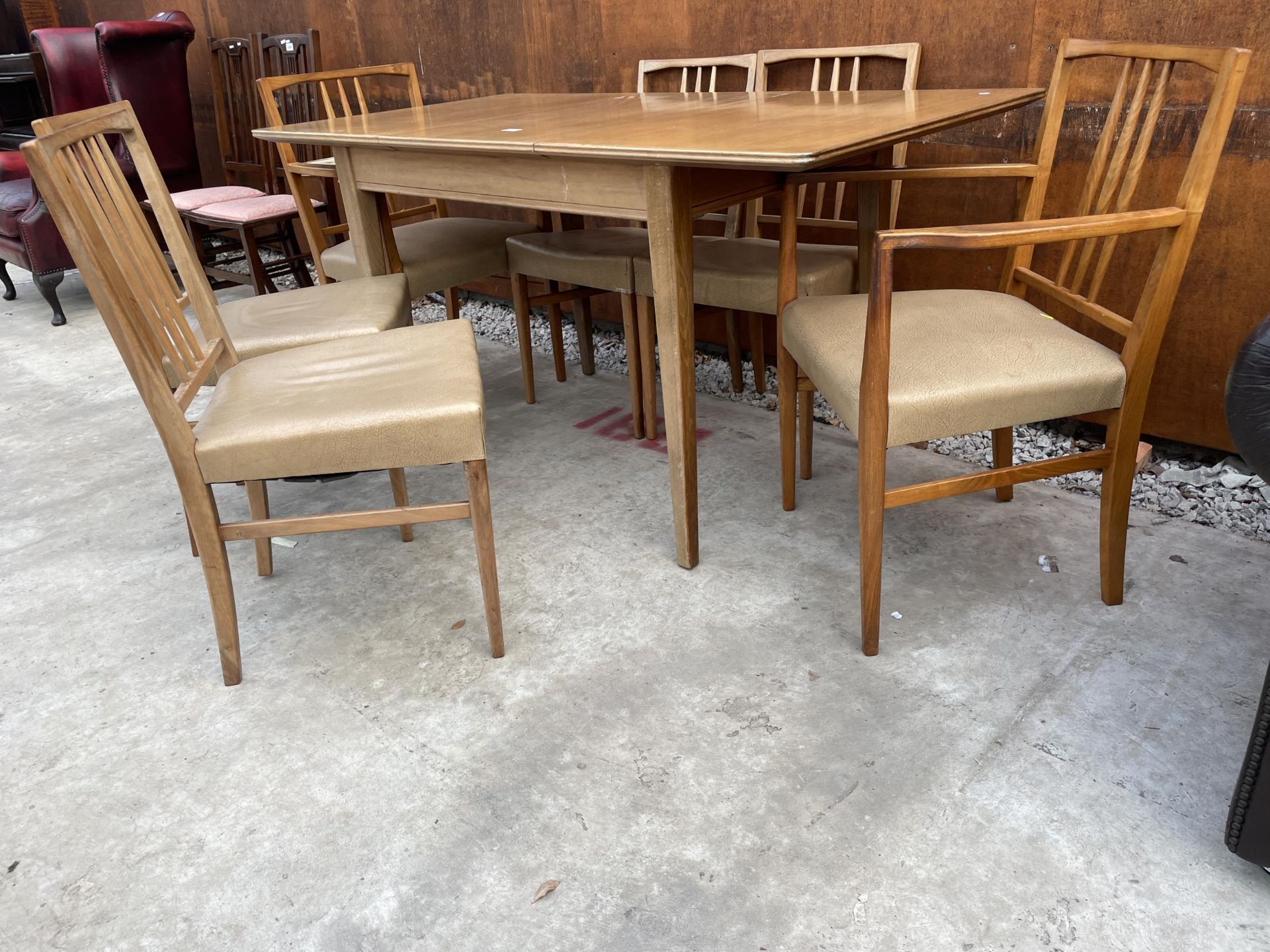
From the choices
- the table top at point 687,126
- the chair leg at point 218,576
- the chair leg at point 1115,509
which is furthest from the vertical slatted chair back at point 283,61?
the chair leg at point 1115,509

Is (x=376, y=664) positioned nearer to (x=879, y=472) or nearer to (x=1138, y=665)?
(x=879, y=472)

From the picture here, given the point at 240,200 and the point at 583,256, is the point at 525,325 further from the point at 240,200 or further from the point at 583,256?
the point at 240,200

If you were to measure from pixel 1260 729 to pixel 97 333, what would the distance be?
429 centimetres

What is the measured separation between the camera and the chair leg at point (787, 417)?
2047 mm

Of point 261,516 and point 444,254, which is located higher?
point 444,254

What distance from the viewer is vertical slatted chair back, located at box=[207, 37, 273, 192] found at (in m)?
4.07

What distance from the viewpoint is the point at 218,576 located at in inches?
63.9

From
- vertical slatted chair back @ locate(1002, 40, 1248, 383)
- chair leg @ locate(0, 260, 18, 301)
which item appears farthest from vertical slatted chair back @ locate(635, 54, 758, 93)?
chair leg @ locate(0, 260, 18, 301)

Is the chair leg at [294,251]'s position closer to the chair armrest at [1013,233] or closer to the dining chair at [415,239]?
the dining chair at [415,239]

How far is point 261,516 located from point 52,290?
2886 mm

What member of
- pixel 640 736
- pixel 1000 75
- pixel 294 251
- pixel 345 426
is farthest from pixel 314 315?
pixel 294 251

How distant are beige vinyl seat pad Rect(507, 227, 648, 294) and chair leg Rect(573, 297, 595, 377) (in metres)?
0.30

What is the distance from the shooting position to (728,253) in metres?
2.35

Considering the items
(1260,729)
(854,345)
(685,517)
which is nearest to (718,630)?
(685,517)
